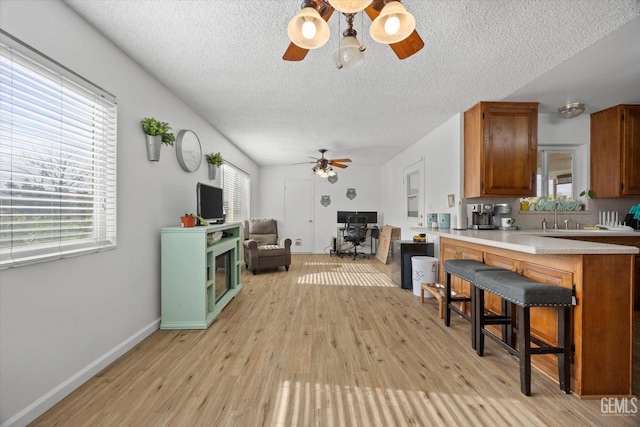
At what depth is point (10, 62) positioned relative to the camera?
1401 millimetres

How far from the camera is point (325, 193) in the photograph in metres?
7.49

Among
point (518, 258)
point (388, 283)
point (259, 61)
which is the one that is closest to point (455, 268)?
point (518, 258)

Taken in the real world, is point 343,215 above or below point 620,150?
below

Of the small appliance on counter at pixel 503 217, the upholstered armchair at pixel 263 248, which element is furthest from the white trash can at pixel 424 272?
the upholstered armchair at pixel 263 248

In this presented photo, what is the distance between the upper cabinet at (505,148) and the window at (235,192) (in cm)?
372

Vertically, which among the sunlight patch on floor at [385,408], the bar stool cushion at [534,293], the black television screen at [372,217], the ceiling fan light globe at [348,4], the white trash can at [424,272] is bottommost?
the sunlight patch on floor at [385,408]

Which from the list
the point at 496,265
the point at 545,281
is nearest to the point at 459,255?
the point at 496,265

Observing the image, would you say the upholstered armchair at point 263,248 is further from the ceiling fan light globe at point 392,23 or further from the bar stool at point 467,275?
the ceiling fan light globe at point 392,23

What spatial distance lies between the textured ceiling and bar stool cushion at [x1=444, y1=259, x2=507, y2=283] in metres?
1.77

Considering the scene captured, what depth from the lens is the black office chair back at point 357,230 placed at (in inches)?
259

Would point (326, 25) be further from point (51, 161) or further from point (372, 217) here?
point (372, 217)

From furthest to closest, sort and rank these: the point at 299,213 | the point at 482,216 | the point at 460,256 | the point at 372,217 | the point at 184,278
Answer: the point at 299,213
the point at 372,217
the point at 482,216
the point at 460,256
the point at 184,278

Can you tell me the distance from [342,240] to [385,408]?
5752mm

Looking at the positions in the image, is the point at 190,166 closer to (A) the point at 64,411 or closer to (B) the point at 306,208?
(A) the point at 64,411
